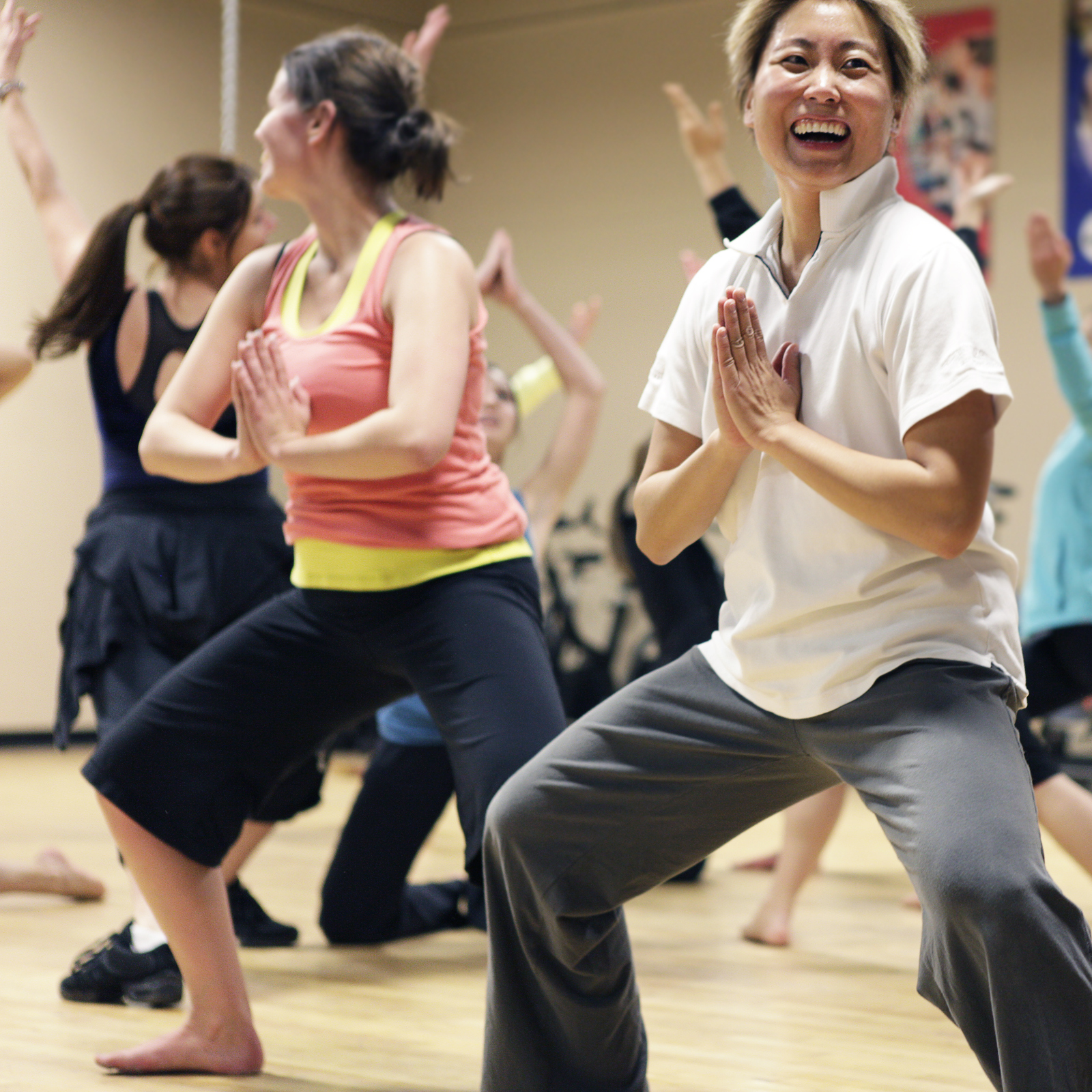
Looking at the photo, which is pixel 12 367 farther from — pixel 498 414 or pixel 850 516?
pixel 850 516

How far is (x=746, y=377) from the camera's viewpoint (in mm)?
1494

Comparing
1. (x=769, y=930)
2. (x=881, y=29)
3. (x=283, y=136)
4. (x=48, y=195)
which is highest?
(x=881, y=29)

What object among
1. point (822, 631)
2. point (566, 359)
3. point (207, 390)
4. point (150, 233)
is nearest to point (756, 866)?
point (566, 359)

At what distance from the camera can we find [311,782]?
9.14ft

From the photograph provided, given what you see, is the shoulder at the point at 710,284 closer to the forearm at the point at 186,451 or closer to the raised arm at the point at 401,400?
the raised arm at the point at 401,400

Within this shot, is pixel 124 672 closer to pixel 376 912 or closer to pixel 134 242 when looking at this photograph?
pixel 376 912

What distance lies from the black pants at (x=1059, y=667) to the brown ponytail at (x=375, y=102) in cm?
166

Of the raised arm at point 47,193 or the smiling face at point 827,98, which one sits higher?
the smiling face at point 827,98

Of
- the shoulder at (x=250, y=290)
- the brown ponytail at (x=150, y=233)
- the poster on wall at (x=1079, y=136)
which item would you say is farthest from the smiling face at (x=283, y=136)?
the poster on wall at (x=1079, y=136)

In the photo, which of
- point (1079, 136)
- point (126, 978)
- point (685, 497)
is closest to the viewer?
point (685, 497)

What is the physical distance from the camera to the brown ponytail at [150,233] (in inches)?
106

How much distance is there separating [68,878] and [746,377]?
236 cm

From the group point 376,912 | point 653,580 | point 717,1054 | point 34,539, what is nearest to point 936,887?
point 717,1054

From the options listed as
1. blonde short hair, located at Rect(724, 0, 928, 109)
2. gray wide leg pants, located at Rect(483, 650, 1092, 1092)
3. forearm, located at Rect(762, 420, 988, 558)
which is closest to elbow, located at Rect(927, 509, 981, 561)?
forearm, located at Rect(762, 420, 988, 558)
